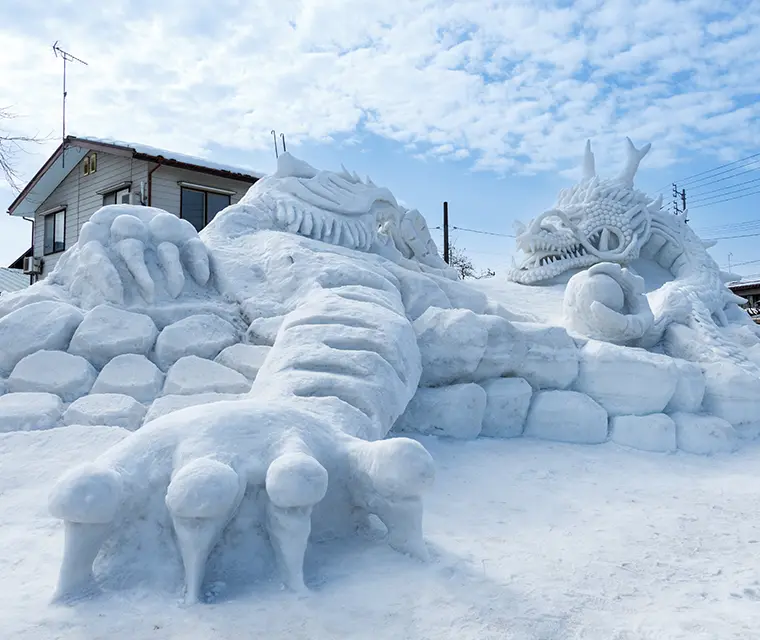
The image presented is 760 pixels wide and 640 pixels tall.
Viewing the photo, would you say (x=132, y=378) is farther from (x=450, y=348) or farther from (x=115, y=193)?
(x=115, y=193)

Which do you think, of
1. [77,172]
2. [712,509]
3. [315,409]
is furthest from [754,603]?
[77,172]

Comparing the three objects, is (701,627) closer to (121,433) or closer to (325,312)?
(325,312)

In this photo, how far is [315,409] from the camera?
70.3 inches

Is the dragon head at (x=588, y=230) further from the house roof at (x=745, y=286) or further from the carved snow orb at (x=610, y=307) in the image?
the house roof at (x=745, y=286)

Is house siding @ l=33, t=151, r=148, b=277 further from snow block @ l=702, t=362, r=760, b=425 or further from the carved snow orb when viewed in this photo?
snow block @ l=702, t=362, r=760, b=425

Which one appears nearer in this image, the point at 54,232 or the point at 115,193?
the point at 115,193

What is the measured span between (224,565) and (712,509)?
1.61 meters

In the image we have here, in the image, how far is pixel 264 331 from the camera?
2.76m

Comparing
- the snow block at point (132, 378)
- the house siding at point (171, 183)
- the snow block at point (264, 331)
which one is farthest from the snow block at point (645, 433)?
the house siding at point (171, 183)

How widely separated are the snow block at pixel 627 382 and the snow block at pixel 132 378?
73.1 inches

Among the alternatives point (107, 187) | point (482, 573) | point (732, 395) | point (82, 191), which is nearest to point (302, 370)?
point (482, 573)

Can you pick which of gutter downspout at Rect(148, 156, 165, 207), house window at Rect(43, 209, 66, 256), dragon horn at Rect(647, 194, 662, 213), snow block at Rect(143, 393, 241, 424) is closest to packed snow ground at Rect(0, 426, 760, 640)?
snow block at Rect(143, 393, 241, 424)

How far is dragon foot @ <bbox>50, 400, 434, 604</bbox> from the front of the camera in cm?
129

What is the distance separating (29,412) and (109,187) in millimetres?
10419
